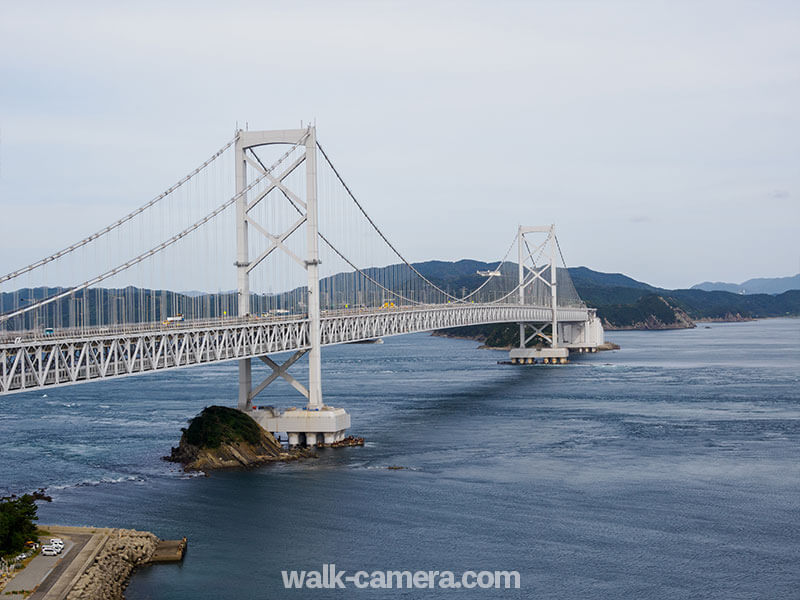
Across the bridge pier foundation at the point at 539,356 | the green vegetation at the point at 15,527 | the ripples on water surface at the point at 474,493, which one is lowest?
the ripples on water surface at the point at 474,493

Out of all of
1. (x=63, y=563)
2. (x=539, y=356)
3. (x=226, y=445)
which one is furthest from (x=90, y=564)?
(x=539, y=356)

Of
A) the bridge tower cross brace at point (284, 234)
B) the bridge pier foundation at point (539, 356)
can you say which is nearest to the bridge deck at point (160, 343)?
the bridge tower cross brace at point (284, 234)

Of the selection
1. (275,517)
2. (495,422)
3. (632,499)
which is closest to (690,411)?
(495,422)

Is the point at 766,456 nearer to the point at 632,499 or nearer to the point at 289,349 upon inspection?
the point at 632,499

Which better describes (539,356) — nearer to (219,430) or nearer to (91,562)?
(219,430)

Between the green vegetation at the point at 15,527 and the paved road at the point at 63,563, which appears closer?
the paved road at the point at 63,563

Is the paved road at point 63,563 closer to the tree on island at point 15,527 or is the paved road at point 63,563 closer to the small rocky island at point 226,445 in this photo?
the tree on island at point 15,527
